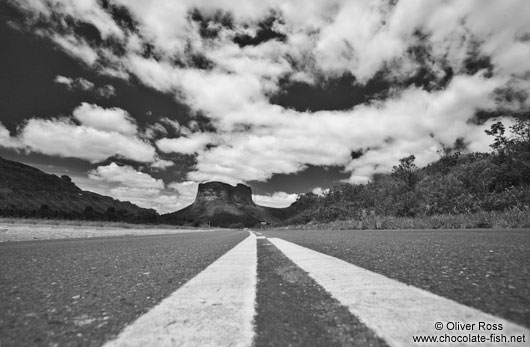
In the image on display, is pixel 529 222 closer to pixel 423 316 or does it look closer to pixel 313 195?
pixel 423 316

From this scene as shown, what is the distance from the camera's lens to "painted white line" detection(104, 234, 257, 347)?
0.82 meters

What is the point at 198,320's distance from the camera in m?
0.99

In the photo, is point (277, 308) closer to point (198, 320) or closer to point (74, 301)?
point (198, 320)

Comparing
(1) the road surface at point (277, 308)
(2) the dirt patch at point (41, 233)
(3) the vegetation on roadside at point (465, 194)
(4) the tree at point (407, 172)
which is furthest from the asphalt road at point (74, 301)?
(4) the tree at point (407, 172)

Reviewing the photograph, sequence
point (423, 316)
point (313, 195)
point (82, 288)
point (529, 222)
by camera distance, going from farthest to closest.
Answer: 1. point (313, 195)
2. point (529, 222)
3. point (82, 288)
4. point (423, 316)

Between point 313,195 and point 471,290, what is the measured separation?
266 feet

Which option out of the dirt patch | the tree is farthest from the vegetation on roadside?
the dirt patch

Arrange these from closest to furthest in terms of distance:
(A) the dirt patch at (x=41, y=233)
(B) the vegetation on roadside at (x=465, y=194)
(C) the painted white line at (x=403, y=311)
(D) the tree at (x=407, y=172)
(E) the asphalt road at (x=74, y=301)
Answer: (C) the painted white line at (x=403, y=311), (E) the asphalt road at (x=74, y=301), (A) the dirt patch at (x=41, y=233), (B) the vegetation on roadside at (x=465, y=194), (D) the tree at (x=407, y=172)

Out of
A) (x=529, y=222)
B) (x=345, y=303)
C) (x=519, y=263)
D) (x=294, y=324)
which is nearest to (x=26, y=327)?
(x=294, y=324)

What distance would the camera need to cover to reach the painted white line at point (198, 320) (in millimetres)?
818

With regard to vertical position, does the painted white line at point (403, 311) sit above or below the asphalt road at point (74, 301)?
above

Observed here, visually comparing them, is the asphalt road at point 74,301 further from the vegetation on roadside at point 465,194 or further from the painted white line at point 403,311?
the vegetation on roadside at point 465,194

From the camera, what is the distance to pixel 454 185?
29.7 meters

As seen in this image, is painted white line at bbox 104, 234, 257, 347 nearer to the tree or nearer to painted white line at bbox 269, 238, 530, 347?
painted white line at bbox 269, 238, 530, 347
